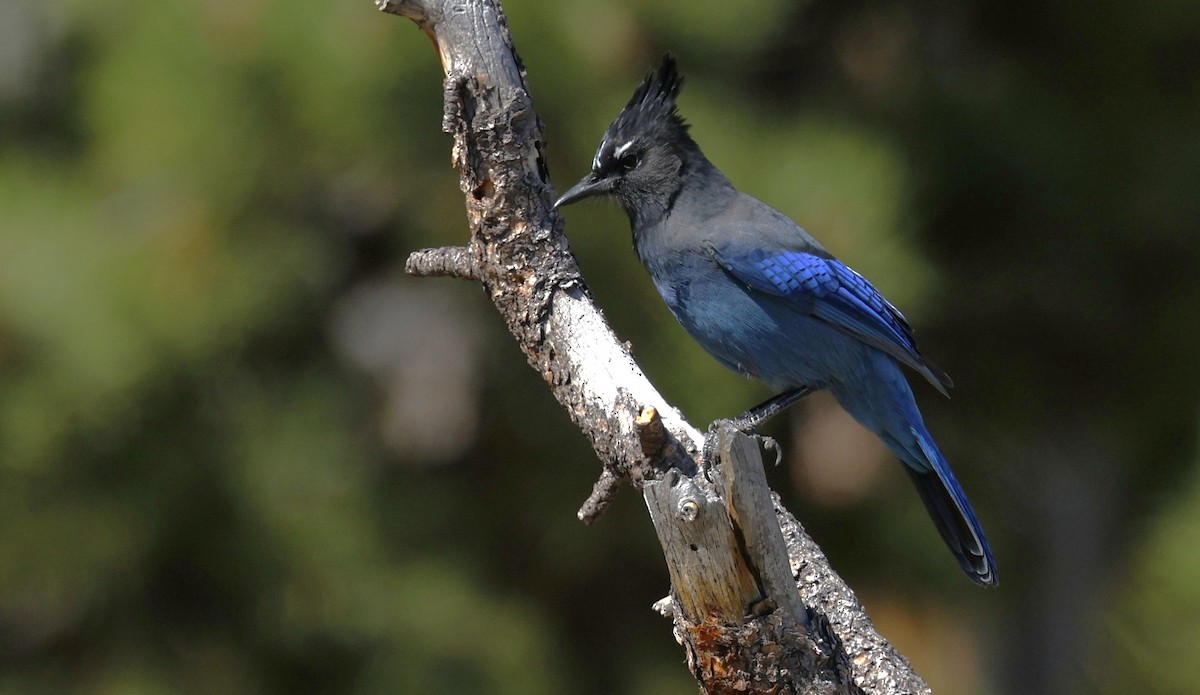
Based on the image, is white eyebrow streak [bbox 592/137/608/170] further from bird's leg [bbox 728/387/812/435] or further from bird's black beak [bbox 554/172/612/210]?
bird's leg [bbox 728/387/812/435]

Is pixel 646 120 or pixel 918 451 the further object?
pixel 646 120

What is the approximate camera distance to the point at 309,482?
13.9 feet

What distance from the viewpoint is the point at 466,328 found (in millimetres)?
4281

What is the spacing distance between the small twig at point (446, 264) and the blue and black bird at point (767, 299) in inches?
20.4

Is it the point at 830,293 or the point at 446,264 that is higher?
the point at 446,264

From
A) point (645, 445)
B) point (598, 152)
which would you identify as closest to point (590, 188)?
point (598, 152)

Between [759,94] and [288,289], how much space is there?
1.71 meters

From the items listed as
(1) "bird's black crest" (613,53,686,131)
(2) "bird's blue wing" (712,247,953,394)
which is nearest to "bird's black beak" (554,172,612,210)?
(1) "bird's black crest" (613,53,686,131)

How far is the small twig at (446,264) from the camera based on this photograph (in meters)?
2.75

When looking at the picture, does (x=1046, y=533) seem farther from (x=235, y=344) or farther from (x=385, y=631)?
(x=235, y=344)

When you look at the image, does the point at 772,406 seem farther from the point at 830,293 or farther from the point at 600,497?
the point at 600,497

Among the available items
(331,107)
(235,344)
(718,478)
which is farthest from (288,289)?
(718,478)

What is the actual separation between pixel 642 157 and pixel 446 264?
0.83 m

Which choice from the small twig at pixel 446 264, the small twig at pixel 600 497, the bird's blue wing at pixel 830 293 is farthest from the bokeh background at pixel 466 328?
the small twig at pixel 600 497
